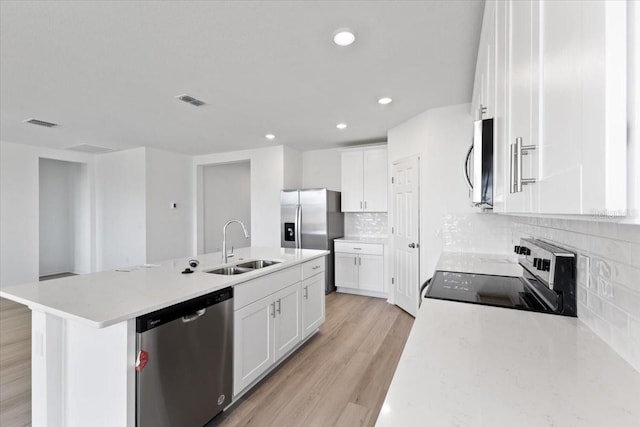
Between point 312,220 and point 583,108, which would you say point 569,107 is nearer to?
point 583,108

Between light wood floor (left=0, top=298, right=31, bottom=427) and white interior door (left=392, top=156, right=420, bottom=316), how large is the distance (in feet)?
11.5

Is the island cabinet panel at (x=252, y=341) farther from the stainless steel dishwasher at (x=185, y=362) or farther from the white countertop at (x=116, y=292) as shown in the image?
the white countertop at (x=116, y=292)

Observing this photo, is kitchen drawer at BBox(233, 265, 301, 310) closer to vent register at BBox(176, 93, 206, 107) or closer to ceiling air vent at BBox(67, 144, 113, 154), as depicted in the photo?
vent register at BBox(176, 93, 206, 107)

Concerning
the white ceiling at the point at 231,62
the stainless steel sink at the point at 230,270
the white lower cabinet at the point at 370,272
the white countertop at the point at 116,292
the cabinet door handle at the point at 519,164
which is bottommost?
the white lower cabinet at the point at 370,272

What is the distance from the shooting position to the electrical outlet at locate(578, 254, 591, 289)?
982mm

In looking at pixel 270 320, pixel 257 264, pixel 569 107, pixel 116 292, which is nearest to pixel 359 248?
pixel 257 264

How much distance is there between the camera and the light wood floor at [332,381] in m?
1.84

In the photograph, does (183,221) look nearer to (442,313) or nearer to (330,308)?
(330,308)

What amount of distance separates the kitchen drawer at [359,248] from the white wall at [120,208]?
141 inches

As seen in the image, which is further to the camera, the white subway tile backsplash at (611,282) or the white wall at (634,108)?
the white subway tile backsplash at (611,282)

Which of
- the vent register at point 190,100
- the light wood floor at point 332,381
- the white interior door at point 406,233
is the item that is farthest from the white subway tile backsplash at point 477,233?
the vent register at point 190,100

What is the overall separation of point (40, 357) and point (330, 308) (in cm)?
296

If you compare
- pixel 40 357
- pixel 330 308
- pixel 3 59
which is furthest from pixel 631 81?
pixel 330 308

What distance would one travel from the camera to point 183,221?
592 cm
